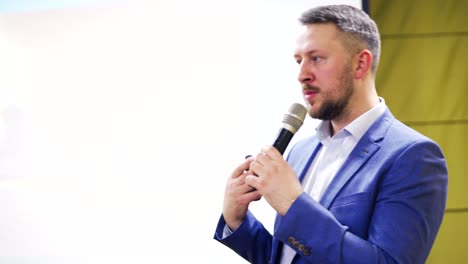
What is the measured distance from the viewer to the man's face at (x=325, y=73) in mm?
1320

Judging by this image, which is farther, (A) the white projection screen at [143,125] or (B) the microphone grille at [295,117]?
(A) the white projection screen at [143,125]

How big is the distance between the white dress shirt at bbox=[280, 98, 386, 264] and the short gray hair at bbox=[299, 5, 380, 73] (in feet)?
0.52

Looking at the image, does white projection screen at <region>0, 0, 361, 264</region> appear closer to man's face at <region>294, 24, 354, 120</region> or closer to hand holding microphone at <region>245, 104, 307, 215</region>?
man's face at <region>294, 24, 354, 120</region>

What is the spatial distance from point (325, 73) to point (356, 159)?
→ 0.24 meters

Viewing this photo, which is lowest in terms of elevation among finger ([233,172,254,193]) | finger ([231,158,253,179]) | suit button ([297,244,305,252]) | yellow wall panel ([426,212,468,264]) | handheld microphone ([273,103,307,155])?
yellow wall panel ([426,212,468,264])

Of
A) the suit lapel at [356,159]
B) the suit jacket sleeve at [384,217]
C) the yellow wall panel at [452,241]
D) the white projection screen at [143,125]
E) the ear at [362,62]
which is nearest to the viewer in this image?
the suit jacket sleeve at [384,217]

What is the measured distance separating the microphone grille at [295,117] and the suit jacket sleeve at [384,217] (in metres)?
0.22

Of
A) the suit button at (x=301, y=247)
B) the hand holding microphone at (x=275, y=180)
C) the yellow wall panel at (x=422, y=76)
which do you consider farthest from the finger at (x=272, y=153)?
the yellow wall panel at (x=422, y=76)

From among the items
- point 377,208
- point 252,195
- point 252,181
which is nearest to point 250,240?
point 252,195

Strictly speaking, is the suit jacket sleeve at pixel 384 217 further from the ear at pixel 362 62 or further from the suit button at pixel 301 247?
the ear at pixel 362 62

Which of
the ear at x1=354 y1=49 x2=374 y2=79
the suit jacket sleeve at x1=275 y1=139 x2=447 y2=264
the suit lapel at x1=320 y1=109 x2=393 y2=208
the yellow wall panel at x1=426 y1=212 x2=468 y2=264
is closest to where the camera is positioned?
the suit jacket sleeve at x1=275 y1=139 x2=447 y2=264

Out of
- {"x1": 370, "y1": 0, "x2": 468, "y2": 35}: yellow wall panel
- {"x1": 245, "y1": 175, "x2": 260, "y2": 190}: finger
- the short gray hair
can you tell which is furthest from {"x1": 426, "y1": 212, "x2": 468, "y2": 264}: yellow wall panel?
{"x1": 245, "y1": 175, "x2": 260, "y2": 190}: finger

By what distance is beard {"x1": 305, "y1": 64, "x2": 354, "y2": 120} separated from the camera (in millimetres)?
1327

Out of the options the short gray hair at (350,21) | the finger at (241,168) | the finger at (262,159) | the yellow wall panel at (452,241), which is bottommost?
the yellow wall panel at (452,241)
